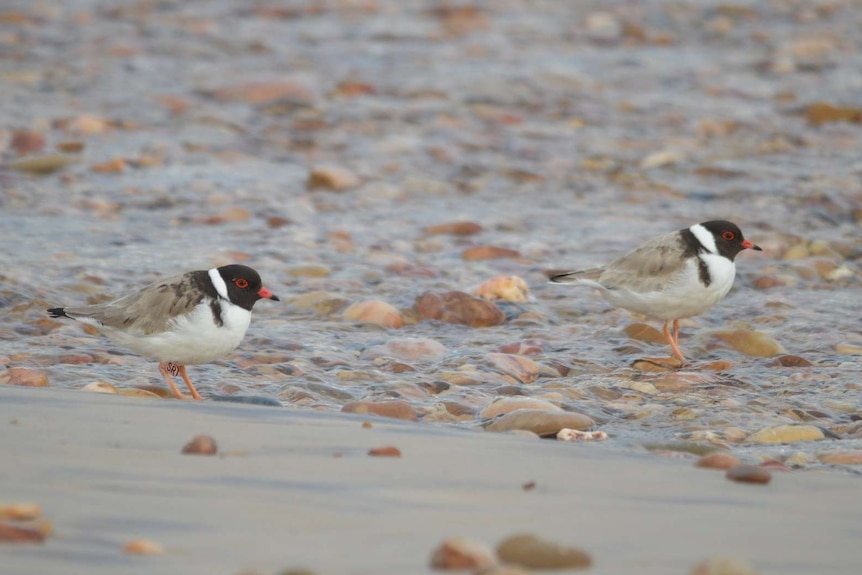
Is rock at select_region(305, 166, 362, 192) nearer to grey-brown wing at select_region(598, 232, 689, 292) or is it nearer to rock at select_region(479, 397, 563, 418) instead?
grey-brown wing at select_region(598, 232, 689, 292)

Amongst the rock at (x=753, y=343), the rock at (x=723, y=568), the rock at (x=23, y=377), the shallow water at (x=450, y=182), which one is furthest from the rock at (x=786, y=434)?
the rock at (x=23, y=377)

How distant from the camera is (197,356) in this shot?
654cm

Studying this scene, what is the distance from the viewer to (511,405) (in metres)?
5.95

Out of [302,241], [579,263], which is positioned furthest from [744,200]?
[302,241]

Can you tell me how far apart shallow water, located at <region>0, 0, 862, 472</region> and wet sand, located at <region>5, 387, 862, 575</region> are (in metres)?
1.04

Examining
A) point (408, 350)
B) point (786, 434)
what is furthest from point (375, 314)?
point (786, 434)

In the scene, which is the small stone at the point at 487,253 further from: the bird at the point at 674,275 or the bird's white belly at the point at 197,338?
the bird's white belly at the point at 197,338

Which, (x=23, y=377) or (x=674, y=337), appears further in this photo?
(x=674, y=337)

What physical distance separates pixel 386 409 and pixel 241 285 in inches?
55.8

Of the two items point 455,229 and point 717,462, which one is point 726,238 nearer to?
point 455,229

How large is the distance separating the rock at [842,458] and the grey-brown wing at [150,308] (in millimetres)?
3189

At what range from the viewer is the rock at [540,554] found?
337cm

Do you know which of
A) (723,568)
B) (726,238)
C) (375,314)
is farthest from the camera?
(726,238)

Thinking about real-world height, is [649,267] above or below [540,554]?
below
